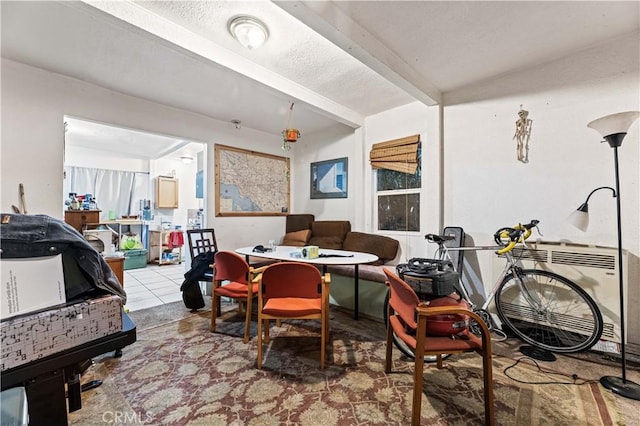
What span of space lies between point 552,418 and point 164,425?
2225 mm

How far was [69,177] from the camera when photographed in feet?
19.5

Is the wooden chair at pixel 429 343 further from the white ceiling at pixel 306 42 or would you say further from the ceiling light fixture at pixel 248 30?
the ceiling light fixture at pixel 248 30

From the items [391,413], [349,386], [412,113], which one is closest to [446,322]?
[391,413]

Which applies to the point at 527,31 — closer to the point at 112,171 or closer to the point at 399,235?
the point at 399,235

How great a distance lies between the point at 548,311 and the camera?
2398 mm

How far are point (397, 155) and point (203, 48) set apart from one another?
257 centimetres

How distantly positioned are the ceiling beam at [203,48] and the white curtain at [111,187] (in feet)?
19.1

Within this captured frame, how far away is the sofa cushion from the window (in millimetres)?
1197

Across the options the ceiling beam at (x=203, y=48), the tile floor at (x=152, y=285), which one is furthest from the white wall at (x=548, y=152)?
the tile floor at (x=152, y=285)

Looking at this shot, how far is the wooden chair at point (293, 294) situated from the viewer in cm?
202

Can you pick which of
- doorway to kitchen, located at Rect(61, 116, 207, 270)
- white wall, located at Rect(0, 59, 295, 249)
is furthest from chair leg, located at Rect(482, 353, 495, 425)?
doorway to kitchen, located at Rect(61, 116, 207, 270)

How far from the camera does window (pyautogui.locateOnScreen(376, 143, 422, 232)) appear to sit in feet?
11.6

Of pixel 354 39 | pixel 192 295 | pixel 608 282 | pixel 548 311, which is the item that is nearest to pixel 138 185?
pixel 192 295
